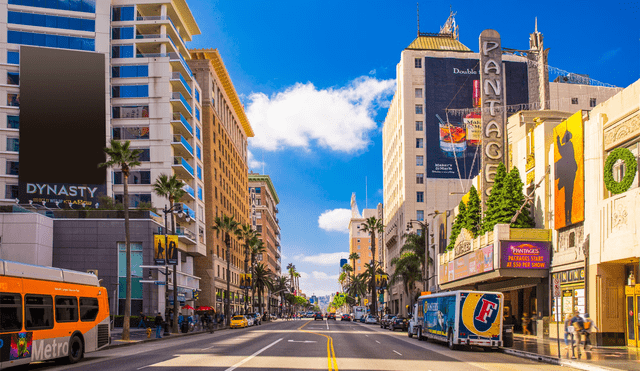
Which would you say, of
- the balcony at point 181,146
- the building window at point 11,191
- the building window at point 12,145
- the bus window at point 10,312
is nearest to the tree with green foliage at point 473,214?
the balcony at point 181,146

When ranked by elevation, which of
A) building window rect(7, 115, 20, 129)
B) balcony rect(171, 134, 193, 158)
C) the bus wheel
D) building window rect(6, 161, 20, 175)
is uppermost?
building window rect(7, 115, 20, 129)

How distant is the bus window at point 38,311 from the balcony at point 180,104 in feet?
173

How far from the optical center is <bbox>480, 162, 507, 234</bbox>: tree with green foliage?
136ft

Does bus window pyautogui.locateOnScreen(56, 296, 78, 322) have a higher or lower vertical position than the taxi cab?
higher

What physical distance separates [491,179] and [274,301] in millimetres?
150162

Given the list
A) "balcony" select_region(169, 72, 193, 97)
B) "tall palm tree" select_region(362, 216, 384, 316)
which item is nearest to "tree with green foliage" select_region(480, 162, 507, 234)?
"balcony" select_region(169, 72, 193, 97)

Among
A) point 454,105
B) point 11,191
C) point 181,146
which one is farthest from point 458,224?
point 11,191

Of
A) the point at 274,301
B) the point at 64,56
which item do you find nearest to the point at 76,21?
the point at 64,56

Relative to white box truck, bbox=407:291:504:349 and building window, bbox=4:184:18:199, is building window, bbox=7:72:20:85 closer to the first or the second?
building window, bbox=4:184:18:199

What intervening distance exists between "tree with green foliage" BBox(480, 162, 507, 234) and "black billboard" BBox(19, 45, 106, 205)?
43640 millimetres

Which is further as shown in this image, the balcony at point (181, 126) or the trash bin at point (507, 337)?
the balcony at point (181, 126)

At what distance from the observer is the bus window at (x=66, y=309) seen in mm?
20219

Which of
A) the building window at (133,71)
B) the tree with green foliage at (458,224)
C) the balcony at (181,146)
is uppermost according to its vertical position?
the building window at (133,71)

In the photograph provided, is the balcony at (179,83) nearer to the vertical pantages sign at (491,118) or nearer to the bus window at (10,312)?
the vertical pantages sign at (491,118)
